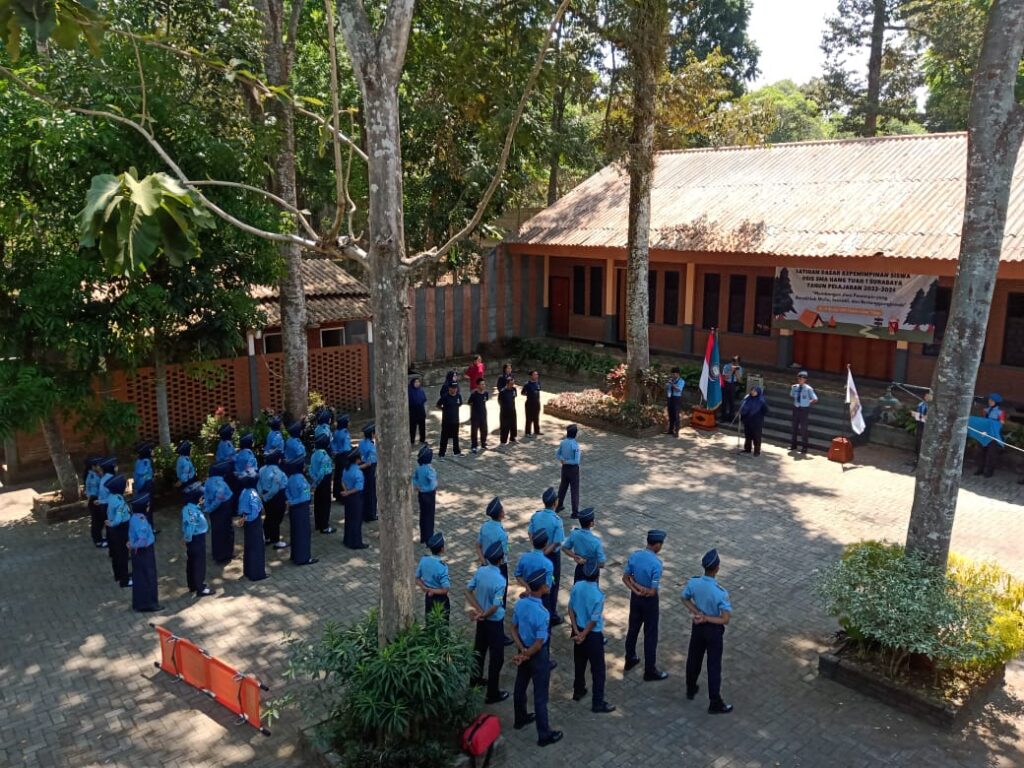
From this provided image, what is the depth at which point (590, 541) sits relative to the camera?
788cm

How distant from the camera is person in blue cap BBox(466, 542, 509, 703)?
7.12 metres

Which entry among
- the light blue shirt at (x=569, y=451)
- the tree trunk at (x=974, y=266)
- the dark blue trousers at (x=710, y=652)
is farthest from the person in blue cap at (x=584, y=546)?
the light blue shirt at (x=569, y=451)

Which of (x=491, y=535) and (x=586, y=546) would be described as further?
(x=491, y=535)

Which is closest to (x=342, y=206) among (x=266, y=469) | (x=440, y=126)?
(x=266, y=469)

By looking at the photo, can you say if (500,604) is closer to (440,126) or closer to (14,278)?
(14,278)

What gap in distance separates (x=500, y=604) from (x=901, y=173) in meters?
Answer: 14.3

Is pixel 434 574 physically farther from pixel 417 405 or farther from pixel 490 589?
pixel 417 405

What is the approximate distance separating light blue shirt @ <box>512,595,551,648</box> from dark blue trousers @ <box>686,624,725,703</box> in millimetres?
1432

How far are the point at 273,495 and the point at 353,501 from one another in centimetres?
100

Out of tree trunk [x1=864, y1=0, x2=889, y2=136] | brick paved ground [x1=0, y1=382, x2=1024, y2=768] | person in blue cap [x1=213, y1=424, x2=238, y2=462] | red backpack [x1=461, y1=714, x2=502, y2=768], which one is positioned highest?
tree trunk [x1=864, y1=0, x2=889, y2=136]

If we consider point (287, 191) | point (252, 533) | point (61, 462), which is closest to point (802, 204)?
point (287, 191)

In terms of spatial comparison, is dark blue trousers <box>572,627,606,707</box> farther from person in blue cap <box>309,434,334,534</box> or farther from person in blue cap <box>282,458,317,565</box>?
person in blue cap <box>309,434,334,534</box>

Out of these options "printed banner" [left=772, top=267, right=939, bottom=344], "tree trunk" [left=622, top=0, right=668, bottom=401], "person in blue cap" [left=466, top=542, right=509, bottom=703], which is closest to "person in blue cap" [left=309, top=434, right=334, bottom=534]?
"person in blue cap" [left=466, top=542, right=509, bottom=703]

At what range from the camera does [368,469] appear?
11.3m
